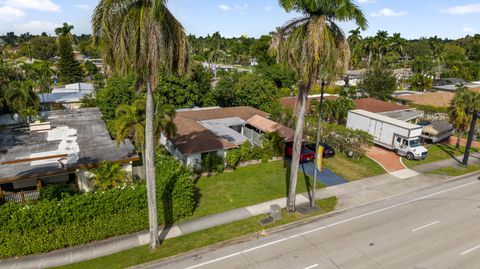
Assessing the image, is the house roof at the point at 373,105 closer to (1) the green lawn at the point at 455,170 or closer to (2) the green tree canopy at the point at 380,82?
(2) the green tree canopy at the point at 380,82

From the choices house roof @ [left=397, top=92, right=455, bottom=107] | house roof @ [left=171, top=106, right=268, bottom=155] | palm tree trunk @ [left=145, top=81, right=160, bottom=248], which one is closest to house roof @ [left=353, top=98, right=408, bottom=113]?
house roof @ [left=397, top=92, right=455, bottom=107]

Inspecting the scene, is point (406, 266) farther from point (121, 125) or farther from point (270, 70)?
point (270, 70)

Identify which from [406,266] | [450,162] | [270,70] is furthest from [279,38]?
[270,70]

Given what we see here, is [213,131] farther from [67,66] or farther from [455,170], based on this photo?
[67,66]

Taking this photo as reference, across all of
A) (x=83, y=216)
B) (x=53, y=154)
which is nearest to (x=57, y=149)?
(x=53, y=154)

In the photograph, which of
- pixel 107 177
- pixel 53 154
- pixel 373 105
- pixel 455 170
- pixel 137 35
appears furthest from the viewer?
pixel 373 105

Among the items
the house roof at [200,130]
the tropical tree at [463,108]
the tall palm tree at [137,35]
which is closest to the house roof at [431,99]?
the tropical tree at [463,108]

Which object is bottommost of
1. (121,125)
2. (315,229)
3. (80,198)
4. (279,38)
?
(315,229)

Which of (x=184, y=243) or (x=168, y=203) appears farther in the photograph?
(x=168, y=203)
